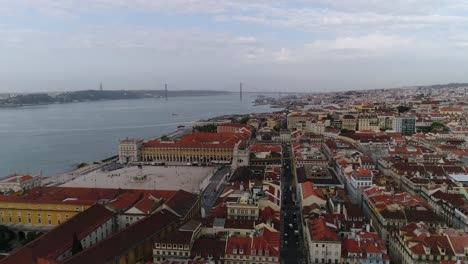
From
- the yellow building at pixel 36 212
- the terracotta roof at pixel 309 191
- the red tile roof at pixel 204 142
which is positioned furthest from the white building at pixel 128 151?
the terracotta roof at pixel 309 191

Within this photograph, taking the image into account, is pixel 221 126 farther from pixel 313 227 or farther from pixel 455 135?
pixel 313 227

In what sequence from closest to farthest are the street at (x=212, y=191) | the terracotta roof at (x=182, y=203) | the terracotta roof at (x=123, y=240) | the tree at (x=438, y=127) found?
1. the terracotta roof at (x=123, y=240)
2. the terracotta roof at (x=182, y=203)
3. the street at (x=212, y=191)
4. the tree at (x=438, y=127)

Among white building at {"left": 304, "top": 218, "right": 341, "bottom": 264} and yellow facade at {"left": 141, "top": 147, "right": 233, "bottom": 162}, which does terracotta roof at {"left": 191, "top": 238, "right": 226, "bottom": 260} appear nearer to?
white building at {"left": 304, "top": 218, "right": 341, "bottom": 264}

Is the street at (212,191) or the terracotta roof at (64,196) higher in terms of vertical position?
the terracotta roof at (64,196)

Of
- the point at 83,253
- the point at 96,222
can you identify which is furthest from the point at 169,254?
the point at 96,222

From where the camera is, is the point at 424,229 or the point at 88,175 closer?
the point at 424,229

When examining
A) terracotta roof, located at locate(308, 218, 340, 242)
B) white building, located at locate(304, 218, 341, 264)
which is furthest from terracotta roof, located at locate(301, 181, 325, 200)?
white building, located at locate(304, 218, 341, 264)

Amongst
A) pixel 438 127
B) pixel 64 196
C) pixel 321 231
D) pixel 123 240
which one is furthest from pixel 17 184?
pixel 438 127

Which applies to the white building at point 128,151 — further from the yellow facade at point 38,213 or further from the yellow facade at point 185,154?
the yellow facade at point 38,213
